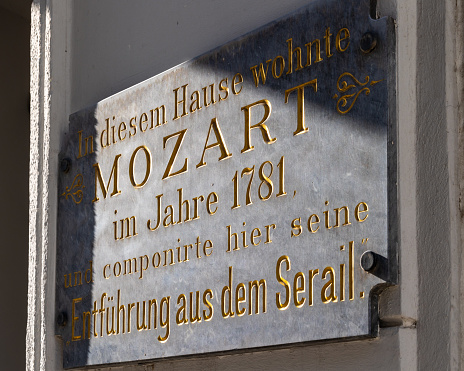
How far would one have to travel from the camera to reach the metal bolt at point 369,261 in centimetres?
233

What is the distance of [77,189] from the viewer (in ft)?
11.5

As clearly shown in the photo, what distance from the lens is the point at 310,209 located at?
2572mm

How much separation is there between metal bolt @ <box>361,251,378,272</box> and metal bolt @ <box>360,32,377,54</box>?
522 mm

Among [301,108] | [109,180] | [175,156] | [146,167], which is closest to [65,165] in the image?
[109,180]

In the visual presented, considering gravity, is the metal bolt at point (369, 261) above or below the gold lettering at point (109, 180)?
below

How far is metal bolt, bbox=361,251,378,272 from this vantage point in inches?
91.8

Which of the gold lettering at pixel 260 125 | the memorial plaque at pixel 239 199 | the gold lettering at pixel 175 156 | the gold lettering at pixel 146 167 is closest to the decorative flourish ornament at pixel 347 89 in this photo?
the memorial plaque at pixel 239 199

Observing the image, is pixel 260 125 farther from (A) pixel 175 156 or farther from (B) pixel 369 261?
(B) pixel 369 261

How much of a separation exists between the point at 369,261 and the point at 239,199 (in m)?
0.57

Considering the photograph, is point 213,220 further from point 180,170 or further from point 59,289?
point 59,289

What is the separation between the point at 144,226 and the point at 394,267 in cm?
108

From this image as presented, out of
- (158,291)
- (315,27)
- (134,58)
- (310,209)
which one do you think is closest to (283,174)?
(310,209)

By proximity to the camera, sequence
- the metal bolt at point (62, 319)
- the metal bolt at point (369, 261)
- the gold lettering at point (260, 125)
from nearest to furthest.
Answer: the metal bolt at point (369, 261), the gold lettering at point (260, 125), the metal bolt at point (62, 319)

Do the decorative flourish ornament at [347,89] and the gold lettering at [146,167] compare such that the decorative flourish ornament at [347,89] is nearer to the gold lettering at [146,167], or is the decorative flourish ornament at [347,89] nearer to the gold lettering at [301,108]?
the gold lettering at [301,108]
